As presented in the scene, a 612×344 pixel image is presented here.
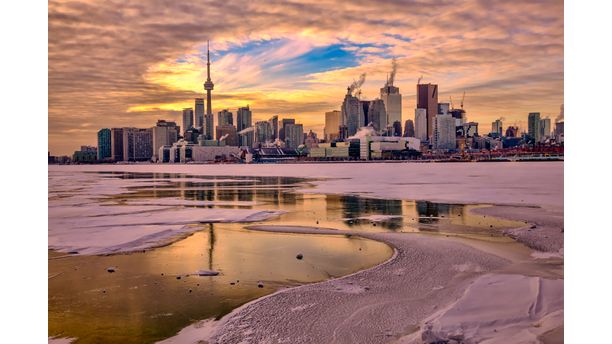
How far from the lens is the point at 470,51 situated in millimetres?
9555

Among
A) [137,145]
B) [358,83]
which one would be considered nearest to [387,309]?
[358,83]

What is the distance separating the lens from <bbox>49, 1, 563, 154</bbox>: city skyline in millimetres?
8492

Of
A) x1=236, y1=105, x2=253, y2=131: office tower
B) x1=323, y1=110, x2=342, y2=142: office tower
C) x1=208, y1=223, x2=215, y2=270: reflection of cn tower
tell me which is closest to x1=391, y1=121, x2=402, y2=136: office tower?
x1=323, y1=110, x2=342, y2=142: office tower

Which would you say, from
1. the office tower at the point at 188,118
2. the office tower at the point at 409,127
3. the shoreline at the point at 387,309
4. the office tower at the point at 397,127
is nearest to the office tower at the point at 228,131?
the office tower at the point at 188,118

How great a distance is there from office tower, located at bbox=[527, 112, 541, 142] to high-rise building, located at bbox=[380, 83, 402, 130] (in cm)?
293

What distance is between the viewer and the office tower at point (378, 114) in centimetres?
1369

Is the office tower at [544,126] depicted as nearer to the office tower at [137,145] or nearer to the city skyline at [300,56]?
the city skyline at [300,56]

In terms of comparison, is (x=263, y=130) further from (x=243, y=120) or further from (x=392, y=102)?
(x=392, y=102)

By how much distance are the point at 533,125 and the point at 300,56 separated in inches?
230

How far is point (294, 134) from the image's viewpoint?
1725 centimetres

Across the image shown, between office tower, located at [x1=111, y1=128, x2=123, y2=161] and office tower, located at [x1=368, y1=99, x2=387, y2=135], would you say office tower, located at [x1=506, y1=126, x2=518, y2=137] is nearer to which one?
office tower, located at [x1=368, y1=99, x2=387, y2=135]

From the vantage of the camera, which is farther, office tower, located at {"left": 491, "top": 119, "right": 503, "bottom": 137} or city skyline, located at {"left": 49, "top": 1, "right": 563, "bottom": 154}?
office tower, located at {"left": 491, "top": 119, "right": 503, "bottom": 137}

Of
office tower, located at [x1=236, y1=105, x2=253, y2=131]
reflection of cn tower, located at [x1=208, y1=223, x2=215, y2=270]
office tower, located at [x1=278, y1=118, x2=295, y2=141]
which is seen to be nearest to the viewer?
reflection of cn tower, located at [x1=208, y1=223, x2=215, y2=270]
